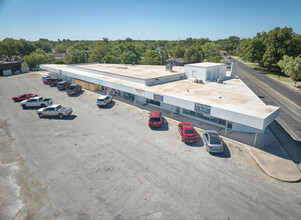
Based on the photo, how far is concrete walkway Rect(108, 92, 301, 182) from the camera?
1439 cm

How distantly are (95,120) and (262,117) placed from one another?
20.6 m

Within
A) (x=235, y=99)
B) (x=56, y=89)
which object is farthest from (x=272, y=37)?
(x=56, y=89)

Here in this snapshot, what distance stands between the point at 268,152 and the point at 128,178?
1393 cm

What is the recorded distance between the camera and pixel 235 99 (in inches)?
857

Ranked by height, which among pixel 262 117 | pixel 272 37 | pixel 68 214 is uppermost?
pixel 272 37

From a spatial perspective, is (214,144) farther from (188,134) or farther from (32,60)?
(32,60)

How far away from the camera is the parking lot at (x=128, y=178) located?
37.0 ft

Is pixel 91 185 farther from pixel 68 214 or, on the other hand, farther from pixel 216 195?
pixel 216 195

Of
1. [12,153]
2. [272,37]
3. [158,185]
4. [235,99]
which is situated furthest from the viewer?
[272,37]

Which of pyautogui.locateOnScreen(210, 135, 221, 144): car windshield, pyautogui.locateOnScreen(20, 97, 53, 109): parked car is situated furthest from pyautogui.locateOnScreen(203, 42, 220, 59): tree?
pyautogui.locateOnScreen(20, 97, 53, 109): parked car

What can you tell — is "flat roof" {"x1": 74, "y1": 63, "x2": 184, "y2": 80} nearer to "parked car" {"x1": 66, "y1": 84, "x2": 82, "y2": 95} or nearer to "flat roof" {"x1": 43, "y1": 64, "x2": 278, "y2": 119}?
"flat roof" {"x1": 43, "y1": 64, "x2": 278, "y2": 119}

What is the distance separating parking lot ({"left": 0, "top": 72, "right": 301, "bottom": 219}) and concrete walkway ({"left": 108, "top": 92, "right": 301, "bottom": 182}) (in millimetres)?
772

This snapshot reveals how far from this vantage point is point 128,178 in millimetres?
14117

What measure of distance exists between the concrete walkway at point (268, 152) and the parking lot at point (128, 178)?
2.53 feet
